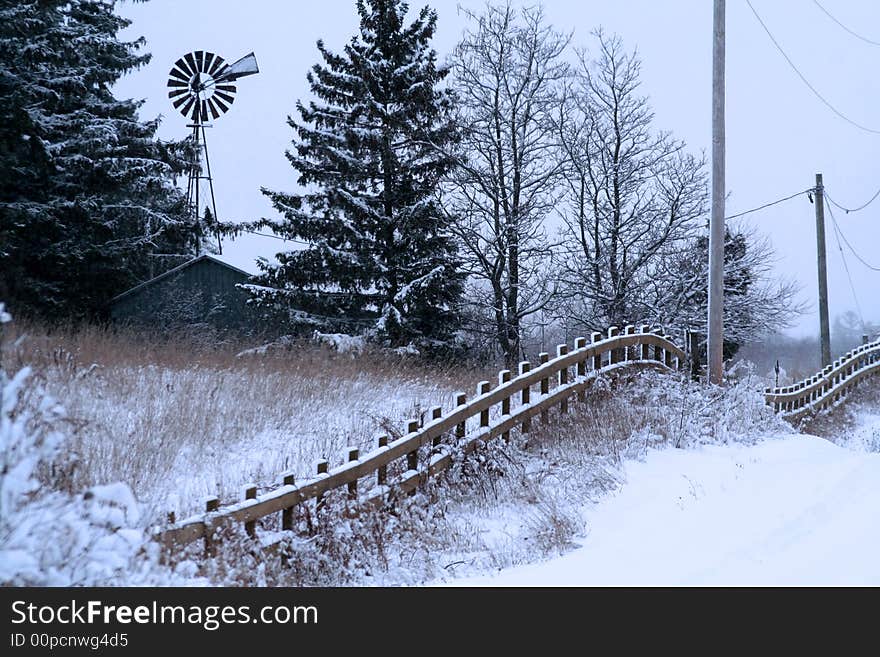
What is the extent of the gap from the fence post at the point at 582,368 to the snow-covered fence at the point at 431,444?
1cm

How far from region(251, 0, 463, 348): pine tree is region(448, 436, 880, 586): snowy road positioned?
11.9m

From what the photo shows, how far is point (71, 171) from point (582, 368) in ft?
56.7

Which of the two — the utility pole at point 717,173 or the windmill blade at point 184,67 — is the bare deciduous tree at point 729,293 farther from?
the windmill blade at point 184,67

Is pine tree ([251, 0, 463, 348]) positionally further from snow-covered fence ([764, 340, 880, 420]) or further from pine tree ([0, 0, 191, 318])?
snow-covered fence ([764, 340, 880, 420])

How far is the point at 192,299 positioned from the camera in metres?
22.4

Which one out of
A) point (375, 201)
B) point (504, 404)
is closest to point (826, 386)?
point (375, 201)

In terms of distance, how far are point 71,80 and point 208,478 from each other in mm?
18570

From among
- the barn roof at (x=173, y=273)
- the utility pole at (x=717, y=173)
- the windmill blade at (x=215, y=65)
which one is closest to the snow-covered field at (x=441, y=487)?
the utility pole at (x=717, y=173)

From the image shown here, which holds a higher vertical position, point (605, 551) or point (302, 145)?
point (302, 145)

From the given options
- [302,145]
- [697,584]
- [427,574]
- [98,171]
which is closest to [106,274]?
[98,171]

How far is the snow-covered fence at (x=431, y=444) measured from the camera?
475cm

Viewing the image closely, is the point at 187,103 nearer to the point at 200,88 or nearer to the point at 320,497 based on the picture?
the point at 200,88

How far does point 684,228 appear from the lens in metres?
20.1
